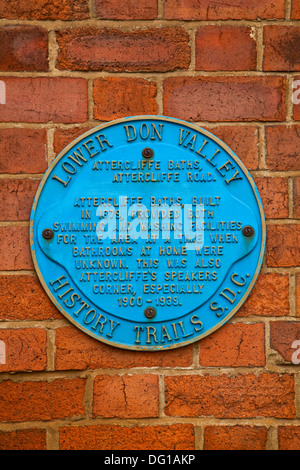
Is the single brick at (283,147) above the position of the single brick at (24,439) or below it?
above

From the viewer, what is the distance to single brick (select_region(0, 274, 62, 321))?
2.10 meters

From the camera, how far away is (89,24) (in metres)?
2.12

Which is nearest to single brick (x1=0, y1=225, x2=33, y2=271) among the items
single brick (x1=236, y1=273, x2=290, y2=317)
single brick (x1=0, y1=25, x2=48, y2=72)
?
single brick (x1=0, y1=25, x2=48, y2=72)

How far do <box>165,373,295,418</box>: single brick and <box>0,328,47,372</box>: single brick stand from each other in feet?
1.38

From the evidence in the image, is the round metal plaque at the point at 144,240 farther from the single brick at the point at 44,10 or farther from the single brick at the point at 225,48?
the single brick at the point at 44,10

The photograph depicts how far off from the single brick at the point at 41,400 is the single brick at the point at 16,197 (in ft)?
1.78

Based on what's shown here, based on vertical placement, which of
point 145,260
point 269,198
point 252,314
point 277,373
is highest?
point 269,198

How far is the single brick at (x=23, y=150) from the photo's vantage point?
6.94 ft

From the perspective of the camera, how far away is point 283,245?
83.4 inches

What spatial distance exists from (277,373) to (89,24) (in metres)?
1.30

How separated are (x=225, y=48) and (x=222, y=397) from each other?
1146 mm

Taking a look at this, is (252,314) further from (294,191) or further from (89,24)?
(89,24)

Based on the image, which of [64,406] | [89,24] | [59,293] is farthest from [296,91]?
[64,406]

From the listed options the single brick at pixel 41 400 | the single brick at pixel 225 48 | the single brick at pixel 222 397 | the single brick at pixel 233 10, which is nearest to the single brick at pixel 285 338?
the single brick at pixel 222 397
